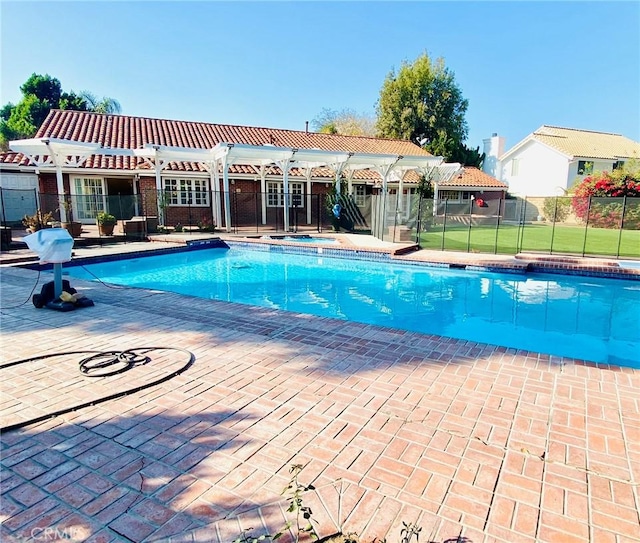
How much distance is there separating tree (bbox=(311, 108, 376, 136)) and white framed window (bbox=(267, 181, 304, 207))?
2224 cm

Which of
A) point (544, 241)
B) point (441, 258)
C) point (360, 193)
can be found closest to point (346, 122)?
point (360, 193)

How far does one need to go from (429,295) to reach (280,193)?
13452 mm

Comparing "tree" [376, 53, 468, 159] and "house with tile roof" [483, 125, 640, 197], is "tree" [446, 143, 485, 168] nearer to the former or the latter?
"tree" [376, 53, 468, 159]

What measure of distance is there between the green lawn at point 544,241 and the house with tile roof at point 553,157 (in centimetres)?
1138

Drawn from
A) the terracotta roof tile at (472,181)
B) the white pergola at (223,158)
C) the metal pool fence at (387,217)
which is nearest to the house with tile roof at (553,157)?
the terracotta roof tile at (472,181)

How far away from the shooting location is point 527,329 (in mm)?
7176

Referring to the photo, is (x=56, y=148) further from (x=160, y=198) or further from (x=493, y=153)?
(x=493, y=153)

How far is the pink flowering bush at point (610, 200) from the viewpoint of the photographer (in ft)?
49.5

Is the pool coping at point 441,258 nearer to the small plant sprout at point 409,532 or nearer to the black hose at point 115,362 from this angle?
the black hose at point 115,362

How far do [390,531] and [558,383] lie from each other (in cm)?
249

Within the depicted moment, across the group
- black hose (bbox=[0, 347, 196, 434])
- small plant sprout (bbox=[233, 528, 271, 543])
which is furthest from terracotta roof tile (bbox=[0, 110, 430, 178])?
small plant sprout (bbox=[233, 528, 271, 543])

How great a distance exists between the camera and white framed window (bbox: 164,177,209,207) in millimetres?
19281

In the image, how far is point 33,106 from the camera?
114 feet

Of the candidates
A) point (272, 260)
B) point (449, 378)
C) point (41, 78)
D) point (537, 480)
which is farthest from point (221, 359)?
point (41, 78)
